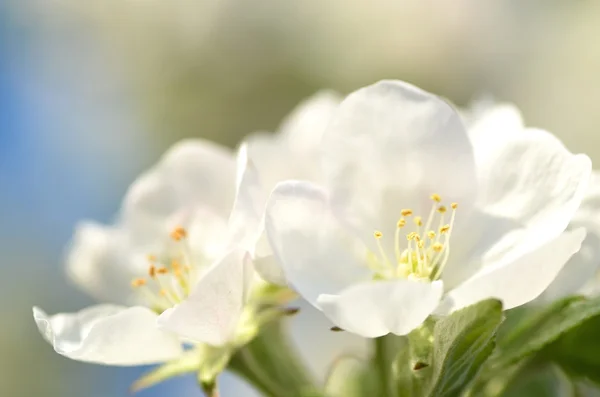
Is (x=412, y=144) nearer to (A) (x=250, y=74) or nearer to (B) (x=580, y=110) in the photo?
(B) (x=580, y=110)

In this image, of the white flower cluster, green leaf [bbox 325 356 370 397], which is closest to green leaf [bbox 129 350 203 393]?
the white flower cluster

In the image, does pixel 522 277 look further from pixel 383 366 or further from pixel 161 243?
pixel 161 243

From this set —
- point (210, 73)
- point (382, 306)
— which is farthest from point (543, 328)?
point (210, 73)

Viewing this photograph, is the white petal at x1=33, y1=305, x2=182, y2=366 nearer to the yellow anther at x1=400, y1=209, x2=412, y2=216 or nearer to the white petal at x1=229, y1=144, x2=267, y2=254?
the white petal at x1=229, y1=144, x2=267, y2=254

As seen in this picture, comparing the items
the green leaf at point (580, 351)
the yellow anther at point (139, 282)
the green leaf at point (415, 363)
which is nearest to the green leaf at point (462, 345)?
the green leaf at point (415, 363)

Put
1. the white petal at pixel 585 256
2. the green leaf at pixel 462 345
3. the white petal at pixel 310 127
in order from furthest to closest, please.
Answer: the white petal at pixel 310 127 < the white petal at pixel 585 256 < the green leaf at pixel 462 345

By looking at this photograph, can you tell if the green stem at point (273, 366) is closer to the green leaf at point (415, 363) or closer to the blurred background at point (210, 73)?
the green leaf at point (415, 363)
